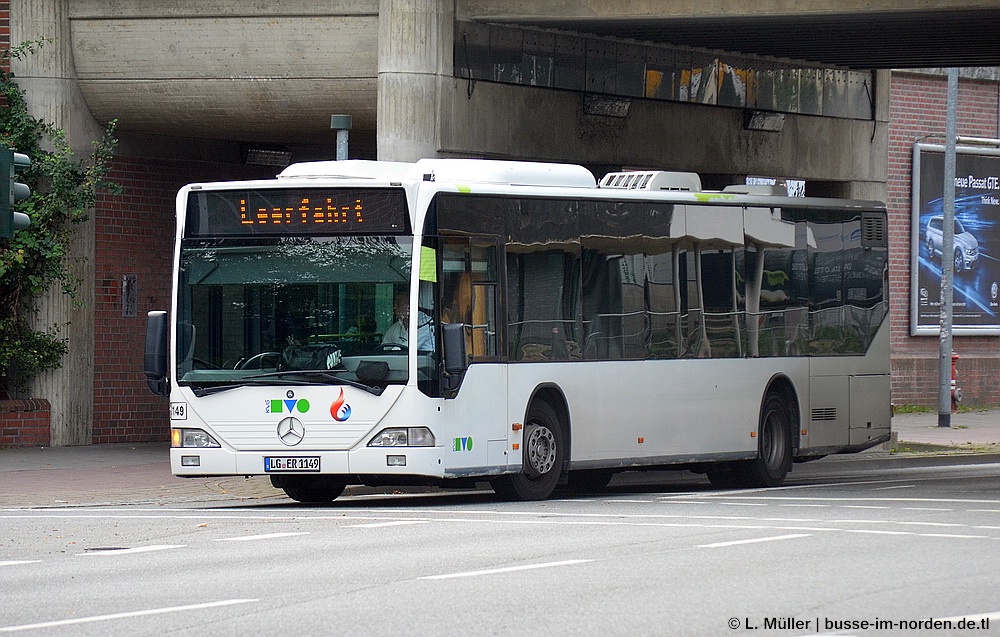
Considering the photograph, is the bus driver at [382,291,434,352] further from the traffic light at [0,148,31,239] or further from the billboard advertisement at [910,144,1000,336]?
the billboard advertisement at [910,144,1000,336]

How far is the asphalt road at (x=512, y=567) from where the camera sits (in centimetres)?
875

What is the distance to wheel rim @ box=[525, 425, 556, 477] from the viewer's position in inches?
656

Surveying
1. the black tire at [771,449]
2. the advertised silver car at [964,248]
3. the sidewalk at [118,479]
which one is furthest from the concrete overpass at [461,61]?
the advertised silver car at [964,248]

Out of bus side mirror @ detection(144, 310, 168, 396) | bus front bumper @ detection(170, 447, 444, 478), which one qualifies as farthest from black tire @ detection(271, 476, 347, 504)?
bus side mirror @ detection(144, 310, 168, 396)

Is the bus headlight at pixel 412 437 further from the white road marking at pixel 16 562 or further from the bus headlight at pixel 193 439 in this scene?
the white road marking at pixel 16 562

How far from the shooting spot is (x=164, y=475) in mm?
20516

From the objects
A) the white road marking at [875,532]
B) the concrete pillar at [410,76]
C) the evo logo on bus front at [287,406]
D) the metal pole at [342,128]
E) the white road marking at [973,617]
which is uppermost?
the concrete pillar at [410,76]

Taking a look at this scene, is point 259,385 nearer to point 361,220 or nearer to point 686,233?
point 361,220

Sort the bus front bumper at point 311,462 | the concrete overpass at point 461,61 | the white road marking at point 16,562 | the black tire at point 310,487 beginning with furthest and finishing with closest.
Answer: the concrete overpass at point 461,61 < the black tire at point 310,487 < the bus front bumper at point 311,462 < the white road marking at point 16,562

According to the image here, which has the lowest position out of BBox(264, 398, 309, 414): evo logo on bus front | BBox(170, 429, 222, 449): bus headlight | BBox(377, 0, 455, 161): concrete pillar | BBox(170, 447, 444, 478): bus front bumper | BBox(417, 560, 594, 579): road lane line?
BBox(417, 560, 594, 579): road lane line

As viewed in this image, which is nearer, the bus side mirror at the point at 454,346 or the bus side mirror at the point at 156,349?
the bus side mirror at the point at 454,346

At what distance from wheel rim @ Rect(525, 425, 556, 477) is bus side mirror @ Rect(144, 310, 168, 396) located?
3352 mm

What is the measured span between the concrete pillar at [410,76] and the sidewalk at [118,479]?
4.08 meters

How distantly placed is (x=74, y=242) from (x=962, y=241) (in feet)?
62.0
